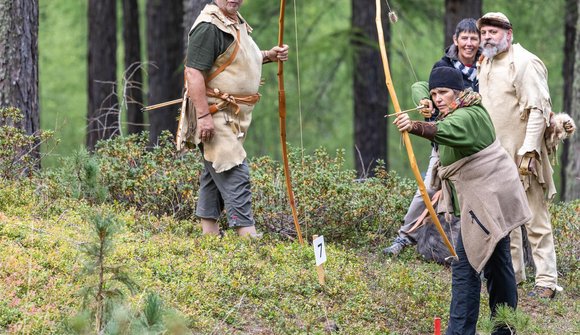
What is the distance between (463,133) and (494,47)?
1.94 m

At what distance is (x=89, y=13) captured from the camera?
1694 cm

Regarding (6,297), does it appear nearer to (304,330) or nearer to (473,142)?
(304,330)

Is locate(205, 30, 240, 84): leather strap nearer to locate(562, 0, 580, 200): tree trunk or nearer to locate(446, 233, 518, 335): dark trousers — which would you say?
locate(446, 233, 518, 335): dark trousers

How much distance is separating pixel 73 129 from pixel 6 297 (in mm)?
23688

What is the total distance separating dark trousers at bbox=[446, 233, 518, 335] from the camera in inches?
257

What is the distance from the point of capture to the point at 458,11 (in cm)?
1352

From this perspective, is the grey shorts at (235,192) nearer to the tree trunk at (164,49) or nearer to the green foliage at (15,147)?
the green foliage at (15,147)

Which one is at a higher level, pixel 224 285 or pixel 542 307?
pixel 224 285

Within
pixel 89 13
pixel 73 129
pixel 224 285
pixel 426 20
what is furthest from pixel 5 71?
pixel 73 129

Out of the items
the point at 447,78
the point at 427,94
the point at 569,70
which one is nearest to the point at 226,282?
the point at 447,78

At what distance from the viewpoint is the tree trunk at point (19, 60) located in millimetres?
9594

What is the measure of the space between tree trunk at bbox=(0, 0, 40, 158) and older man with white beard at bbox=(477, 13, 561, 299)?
4347 mm

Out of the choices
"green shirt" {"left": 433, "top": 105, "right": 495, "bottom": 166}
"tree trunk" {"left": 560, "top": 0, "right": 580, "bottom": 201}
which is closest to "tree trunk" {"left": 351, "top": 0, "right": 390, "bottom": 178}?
"tree trunk" {"left": 560, "top": 0, "right": 580, "bottom": 201}

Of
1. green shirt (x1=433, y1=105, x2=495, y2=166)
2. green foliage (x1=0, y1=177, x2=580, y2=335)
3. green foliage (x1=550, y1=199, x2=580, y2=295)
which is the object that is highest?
green shirt (x1=433, y1=105, x2=495, y2=166)
